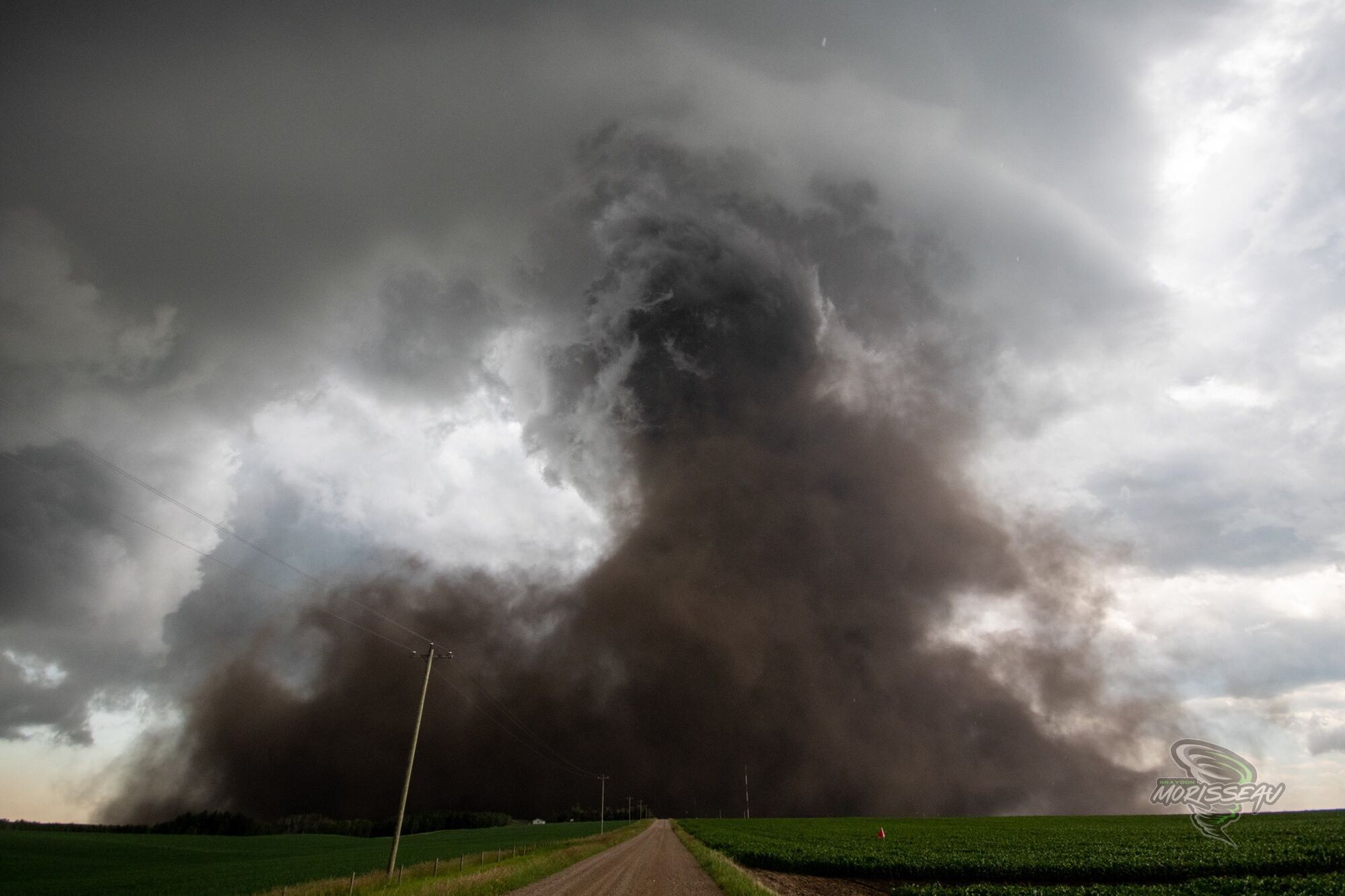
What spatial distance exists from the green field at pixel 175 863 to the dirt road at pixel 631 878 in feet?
51.5

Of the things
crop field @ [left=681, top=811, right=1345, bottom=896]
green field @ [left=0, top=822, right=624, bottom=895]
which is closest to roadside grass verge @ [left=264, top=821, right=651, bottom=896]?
green field @ [left=0, top=822, right=624, bottom=895]

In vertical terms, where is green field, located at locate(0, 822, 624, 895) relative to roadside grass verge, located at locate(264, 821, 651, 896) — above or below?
below

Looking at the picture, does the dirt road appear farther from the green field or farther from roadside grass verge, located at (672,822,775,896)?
the green field

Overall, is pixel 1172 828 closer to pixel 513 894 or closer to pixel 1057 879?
pixel 1057 879

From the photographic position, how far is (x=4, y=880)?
36.4 m

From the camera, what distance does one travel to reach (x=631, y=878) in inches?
1316

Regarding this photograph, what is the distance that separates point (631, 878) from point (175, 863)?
4522cm

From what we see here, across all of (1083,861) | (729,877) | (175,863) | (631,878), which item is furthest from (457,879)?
(175,863)

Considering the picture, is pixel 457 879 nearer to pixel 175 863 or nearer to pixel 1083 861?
pixel 1083 861

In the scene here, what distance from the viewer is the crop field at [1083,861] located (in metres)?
27.3

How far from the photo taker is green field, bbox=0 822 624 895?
36.0 m

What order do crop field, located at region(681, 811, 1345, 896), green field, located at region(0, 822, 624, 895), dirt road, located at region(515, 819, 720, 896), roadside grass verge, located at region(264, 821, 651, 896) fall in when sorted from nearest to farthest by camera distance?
roadside grass verge, located at region(264, 821, 651, 896)
crop field, located at region(681, 811, 1345, 896)
dirt road, located at region(515, 819, 720, 896)
green field, located at region(0, 822, 624, 895)

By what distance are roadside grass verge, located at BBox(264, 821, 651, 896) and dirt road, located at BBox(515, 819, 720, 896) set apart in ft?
3.61

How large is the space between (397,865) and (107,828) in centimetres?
15899
